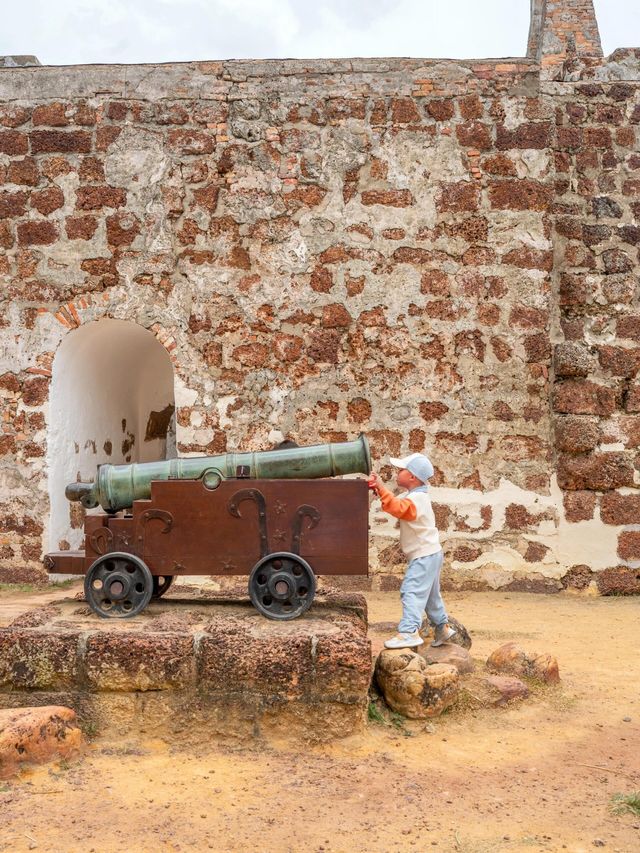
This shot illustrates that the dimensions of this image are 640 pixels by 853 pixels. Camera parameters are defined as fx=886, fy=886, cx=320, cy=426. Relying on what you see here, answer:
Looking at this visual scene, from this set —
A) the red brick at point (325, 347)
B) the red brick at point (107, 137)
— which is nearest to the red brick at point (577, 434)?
the red brick at point (325, 347)

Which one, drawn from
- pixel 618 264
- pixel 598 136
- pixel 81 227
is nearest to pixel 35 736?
pixel 81 227

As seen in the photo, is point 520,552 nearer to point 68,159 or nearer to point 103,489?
point 103,489

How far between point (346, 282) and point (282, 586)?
3.67m

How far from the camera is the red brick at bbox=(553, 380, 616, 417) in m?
7.20

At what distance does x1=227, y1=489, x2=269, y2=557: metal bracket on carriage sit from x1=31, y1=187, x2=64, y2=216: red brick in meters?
4.17

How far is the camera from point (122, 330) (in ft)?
25.4

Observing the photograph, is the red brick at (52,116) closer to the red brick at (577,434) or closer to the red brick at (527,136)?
the red brick at (527,136)

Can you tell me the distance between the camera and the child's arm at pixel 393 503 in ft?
14.0

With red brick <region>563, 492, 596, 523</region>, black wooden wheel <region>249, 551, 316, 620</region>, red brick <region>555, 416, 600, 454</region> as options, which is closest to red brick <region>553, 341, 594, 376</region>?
red brick <region>555, 416, 600, 454</region>

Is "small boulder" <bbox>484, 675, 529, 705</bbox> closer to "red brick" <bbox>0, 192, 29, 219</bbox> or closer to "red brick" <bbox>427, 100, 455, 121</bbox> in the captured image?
"red brick" <bbox>427, 100, 455, 121</bbox>

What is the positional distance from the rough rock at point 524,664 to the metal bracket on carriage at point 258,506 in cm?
142

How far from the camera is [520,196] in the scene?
7262mm

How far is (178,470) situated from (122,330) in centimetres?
371

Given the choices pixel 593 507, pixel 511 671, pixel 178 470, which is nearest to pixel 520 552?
pixel 593 507
